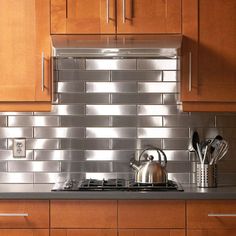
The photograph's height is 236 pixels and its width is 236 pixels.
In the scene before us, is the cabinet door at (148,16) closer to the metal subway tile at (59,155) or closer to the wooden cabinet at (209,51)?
the wooden cabinet at (209,51)

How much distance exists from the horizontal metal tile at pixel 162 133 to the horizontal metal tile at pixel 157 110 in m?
0.10

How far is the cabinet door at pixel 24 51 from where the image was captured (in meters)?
3.52

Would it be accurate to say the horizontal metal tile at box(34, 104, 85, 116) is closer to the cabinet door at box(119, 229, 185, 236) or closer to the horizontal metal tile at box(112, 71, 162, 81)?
the horizontal metal tile at box(112, 71, 162, 81)

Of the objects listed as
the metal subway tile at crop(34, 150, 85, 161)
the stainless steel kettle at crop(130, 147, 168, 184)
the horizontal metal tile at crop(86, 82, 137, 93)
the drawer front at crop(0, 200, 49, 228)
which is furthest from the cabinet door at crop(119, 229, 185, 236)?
the horizontal metal tile at crop(86, 82, 137, 93)

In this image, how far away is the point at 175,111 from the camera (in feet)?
12.6

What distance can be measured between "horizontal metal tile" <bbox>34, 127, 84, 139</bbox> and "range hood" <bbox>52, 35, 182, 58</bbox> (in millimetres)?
623

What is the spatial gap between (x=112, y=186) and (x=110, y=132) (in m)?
0.50

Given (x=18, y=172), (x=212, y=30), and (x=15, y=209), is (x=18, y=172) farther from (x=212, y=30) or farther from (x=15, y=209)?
(x=212, y=30)

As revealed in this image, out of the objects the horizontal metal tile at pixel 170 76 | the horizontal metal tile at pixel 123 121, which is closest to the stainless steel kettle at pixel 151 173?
the horizontal metal tile at pixel 123 121

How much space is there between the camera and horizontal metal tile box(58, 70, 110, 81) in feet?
12.6

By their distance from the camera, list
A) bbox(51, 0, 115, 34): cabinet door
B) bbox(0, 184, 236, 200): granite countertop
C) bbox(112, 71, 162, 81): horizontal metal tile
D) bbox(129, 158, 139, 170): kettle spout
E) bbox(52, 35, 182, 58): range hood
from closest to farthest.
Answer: bbox(0, 184, 236, 200): granite countertop < bbox(52, 35, 182, 58): range hood < bbox(51, 0, 115, 34): cabinet door < bbox(129, 158, 139, 170): kettle spout < bbox(112, 71, 162, 81): horizontal metal tile

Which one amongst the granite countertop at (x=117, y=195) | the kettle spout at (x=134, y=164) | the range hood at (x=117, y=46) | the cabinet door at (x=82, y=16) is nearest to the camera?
the granite countertop at (x=117, y=195)

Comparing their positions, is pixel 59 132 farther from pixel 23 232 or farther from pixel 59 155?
pixel 23 232

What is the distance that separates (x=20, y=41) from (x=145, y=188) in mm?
1107
